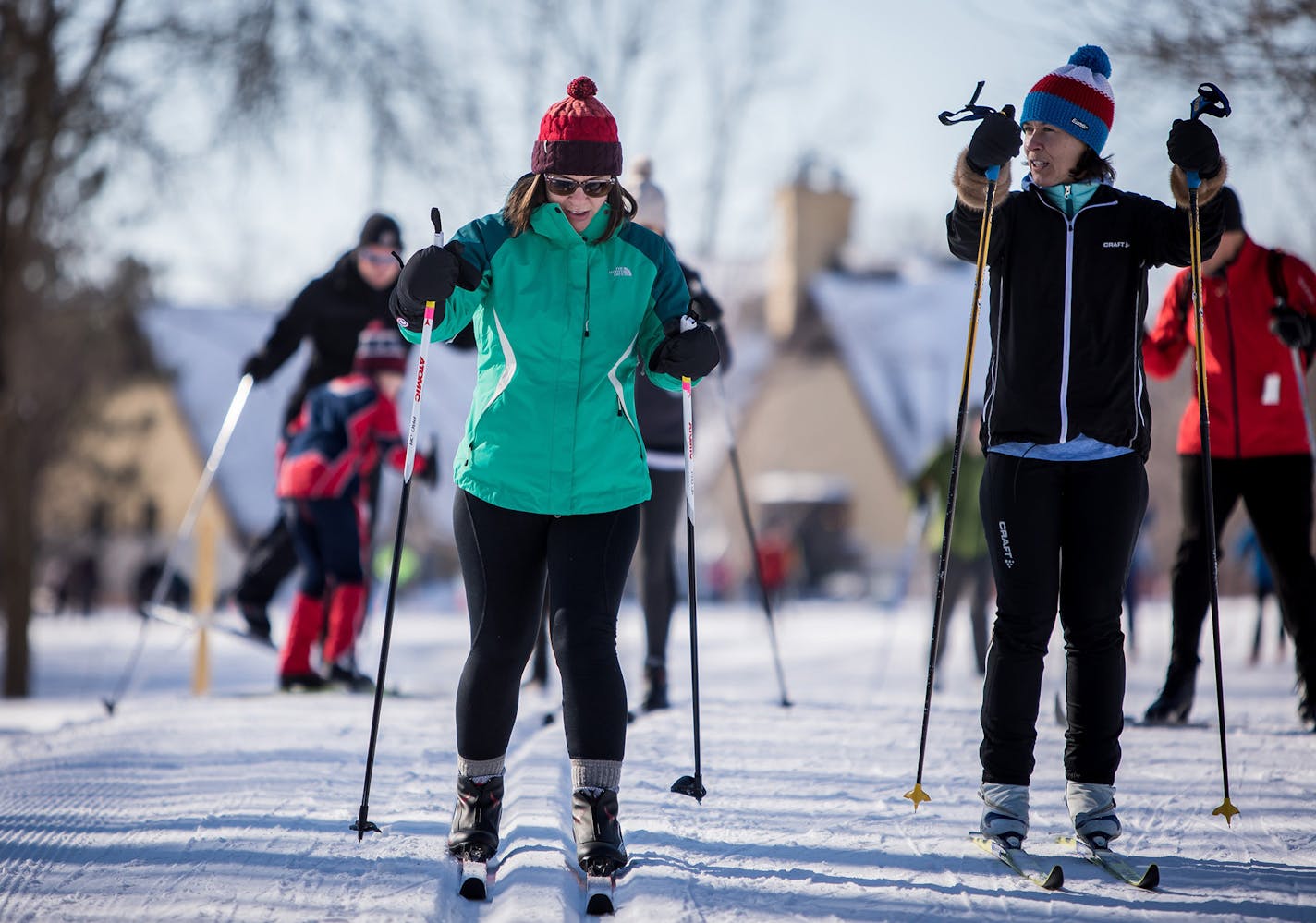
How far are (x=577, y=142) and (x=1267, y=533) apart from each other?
3.25 m

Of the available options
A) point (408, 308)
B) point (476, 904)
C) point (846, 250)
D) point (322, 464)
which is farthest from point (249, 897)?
point (846, 250)

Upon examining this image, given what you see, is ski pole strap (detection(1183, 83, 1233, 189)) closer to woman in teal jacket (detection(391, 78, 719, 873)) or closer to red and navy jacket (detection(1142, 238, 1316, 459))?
red and navy jacket (detection(1142, 238, 1316, 459))

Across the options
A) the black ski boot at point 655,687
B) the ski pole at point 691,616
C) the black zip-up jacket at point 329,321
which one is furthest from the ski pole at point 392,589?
the black zip-up jacket at point 329,321

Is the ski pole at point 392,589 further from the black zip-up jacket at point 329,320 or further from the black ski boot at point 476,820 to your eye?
the black zip-up jacket at point 329,320

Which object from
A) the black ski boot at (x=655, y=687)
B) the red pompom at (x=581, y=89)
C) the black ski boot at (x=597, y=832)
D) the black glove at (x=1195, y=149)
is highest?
the red pompom at (x=581, y=89)

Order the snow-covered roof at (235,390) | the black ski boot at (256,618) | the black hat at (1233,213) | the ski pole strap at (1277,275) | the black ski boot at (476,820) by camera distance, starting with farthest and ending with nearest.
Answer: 1. the snow-covered roof at (235,390)
2. the black ski boot at (256,618)
3. the ski pole strap at (1277,275)
4. the black hat at (1233,213)
5. the black ski boot at (476,820)

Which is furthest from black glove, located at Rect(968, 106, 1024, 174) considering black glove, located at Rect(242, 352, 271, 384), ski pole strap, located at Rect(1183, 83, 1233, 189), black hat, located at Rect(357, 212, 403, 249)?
black glove, located at Rect(242, 352, 271, 384)

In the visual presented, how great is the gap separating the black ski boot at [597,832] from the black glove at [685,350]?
3.29 feet

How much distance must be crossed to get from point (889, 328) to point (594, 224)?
1241 inches

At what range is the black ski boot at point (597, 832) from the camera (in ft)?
10.0

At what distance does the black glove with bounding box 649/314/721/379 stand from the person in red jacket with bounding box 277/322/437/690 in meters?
3.35

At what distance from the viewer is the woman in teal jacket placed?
320 cm

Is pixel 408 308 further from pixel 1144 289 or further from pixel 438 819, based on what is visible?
pixel 1144 289

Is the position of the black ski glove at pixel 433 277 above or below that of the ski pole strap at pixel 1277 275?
below
